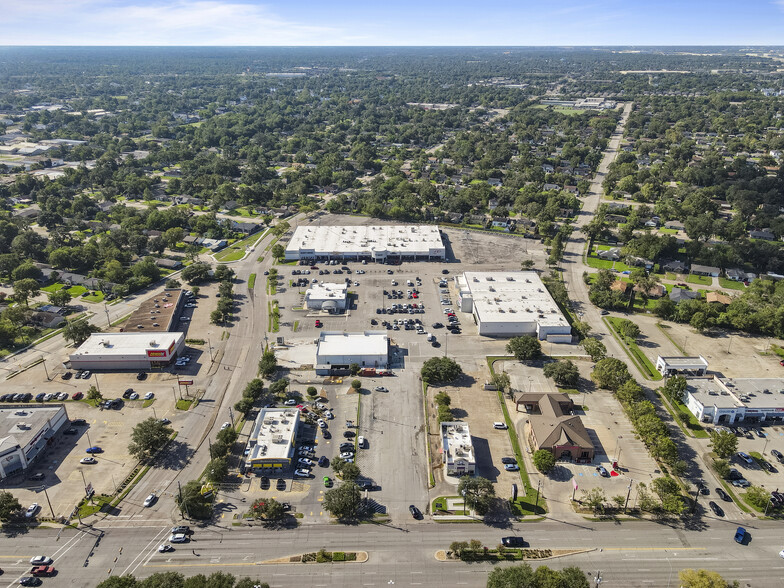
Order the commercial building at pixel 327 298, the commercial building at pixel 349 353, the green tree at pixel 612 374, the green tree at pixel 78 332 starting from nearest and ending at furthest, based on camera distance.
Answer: the green tree at pixel 612 374 < the commercial building at pixel 349 353 < the green tree at pixel 78 332 < the commercial building at pixel 327 298

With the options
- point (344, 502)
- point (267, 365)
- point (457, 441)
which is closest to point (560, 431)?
point (457, 441)

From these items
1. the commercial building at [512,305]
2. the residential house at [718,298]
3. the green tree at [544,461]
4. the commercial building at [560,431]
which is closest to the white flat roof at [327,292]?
the commercial building at [512,305]

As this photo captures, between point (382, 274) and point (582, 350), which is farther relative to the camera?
point (382, 274)

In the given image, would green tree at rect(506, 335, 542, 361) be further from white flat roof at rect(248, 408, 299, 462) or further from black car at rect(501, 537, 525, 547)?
white flat roof at rect(248, 408, 299, 462)

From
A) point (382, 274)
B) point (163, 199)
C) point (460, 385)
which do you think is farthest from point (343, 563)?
point (163, 199)

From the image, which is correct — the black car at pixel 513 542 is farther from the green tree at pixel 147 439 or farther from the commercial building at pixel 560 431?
the green tree at pixel 147 439

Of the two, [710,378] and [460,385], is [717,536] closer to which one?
[710,378]

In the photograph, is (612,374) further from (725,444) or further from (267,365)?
(267,365)
